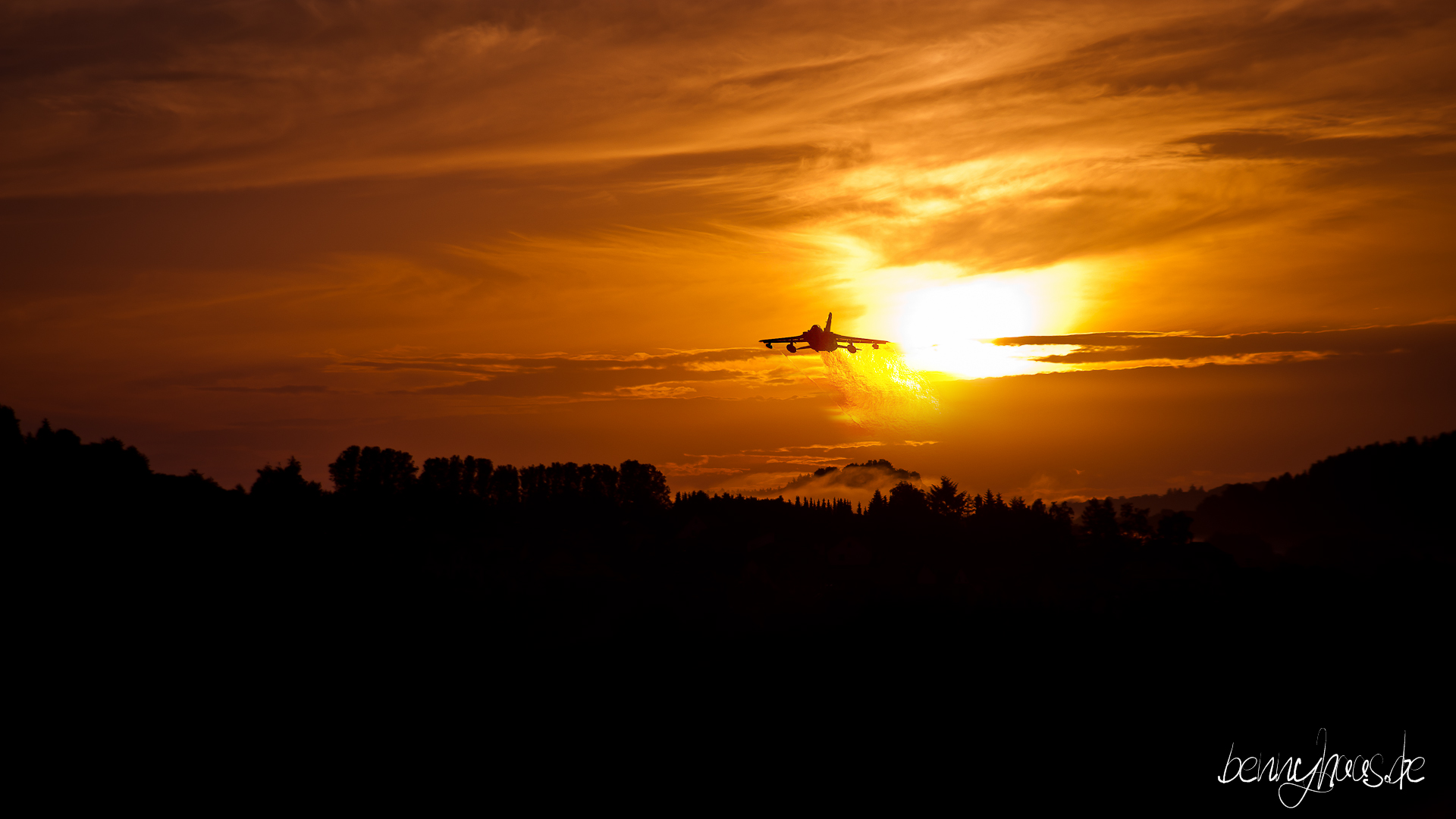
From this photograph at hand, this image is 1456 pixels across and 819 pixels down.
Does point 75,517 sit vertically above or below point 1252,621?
above

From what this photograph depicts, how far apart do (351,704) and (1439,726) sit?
293 ft

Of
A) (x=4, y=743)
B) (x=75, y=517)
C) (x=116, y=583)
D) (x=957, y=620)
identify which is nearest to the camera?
(x=4, y=743)

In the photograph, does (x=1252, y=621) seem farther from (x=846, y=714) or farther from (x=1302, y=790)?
(x=846, y=714)

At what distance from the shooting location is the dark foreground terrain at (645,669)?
80.2 meters

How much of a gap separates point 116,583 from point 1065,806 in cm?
8057

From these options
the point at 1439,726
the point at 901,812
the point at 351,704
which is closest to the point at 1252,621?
the point at 1439,726

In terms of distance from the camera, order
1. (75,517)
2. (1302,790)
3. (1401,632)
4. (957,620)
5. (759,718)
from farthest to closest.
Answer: (1401,632) → (957,620) → (75,517) → (759,718) → (1302,790)

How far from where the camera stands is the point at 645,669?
98.4 metres

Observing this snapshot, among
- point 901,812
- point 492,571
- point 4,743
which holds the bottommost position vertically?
point 901,812

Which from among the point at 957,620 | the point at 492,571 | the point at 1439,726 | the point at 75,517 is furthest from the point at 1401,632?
the point at 75,517

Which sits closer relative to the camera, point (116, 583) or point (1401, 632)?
point (116, 583)

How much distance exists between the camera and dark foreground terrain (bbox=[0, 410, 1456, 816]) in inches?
3157

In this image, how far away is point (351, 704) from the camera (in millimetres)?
84562

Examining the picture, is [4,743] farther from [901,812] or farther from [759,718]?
[901,812]
